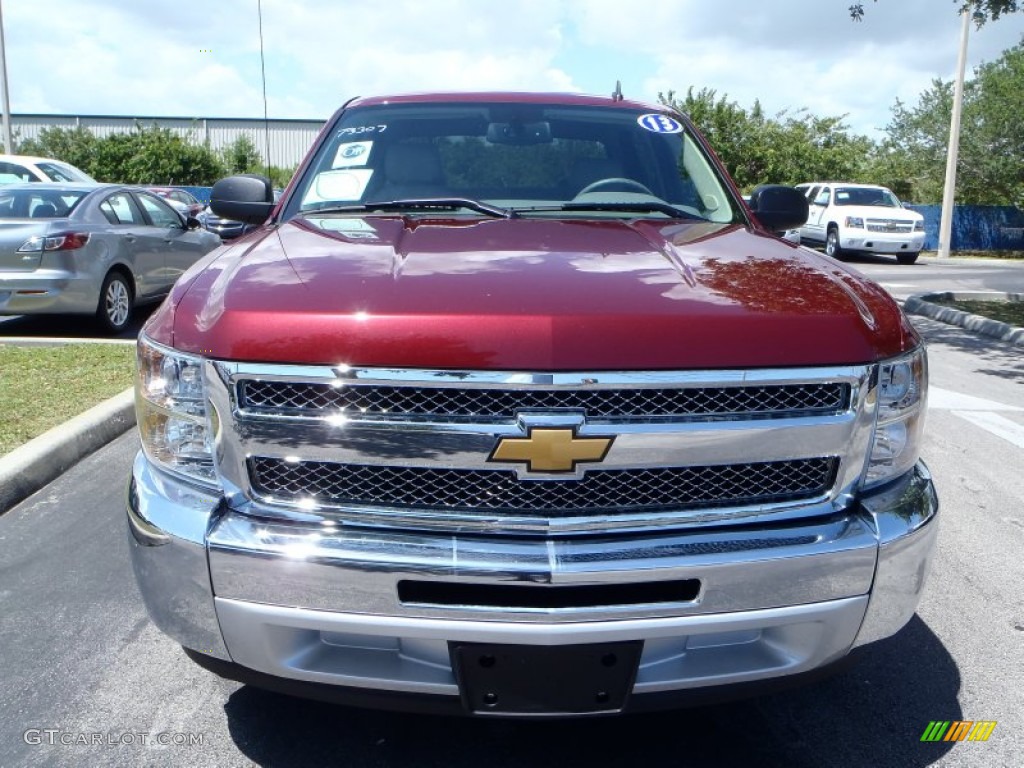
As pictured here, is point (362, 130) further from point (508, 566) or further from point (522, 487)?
point (508, 566)

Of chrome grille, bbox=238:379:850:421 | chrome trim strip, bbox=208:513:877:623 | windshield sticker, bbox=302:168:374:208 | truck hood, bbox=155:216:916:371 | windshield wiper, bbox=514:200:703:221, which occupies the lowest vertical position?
chrome trim strip, bbox=208:513:877:623

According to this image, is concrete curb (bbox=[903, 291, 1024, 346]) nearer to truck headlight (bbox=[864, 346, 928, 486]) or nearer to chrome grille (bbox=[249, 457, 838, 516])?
truck headlight (bbox=[864, 346, 928, 486])

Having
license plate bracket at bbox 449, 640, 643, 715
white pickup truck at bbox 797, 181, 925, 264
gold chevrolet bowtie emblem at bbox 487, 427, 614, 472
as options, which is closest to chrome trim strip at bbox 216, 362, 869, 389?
gold chevrolet bowtie emblem at bbox 487, 427, 614, 472

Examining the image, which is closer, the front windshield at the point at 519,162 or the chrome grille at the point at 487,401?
the chrome grille at the point at 487,401

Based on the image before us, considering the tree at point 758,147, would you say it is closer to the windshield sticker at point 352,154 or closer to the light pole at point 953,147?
the light pole at point 953,147

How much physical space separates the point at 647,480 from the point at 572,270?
0.60 m

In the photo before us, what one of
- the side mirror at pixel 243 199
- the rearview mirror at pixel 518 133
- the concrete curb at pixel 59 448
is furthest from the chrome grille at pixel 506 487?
the concrete curb at pixel 59 448

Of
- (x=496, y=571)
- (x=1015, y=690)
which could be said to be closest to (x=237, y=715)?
(x=496, y=571)

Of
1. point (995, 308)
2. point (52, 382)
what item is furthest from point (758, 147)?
point (52, 382)

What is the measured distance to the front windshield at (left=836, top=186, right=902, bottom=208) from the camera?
23312 millimetres

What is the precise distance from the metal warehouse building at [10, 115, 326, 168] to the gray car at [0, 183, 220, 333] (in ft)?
169

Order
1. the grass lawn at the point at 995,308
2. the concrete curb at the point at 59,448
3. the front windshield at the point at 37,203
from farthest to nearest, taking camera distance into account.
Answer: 1. the grass lawn at the point at 995,308
2. the front windshield at the point at 37,203
3. the concrete curb at the point at 59,448

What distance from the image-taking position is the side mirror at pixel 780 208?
13.3 ft

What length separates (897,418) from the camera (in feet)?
8.05
